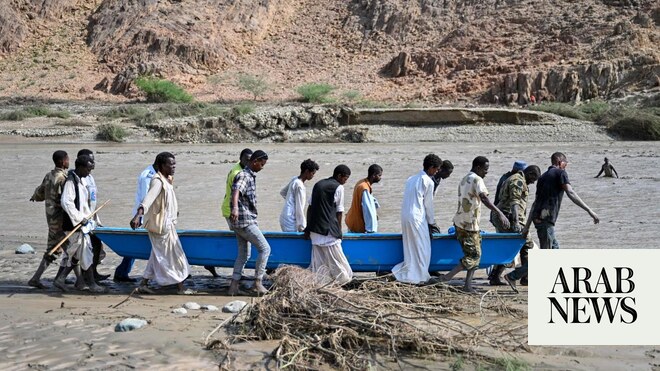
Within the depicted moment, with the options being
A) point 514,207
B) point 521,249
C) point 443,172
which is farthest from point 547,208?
point 443,172

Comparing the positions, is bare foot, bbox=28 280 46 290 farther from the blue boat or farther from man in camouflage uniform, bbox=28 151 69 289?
the blue boat

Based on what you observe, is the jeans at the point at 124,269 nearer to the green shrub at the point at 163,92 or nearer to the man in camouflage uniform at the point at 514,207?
the man in camouflage uniform at the point at 514,207

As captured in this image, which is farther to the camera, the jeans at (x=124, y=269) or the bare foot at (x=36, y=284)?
the jeans at (x=124, y=269)

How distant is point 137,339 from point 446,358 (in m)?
2.22

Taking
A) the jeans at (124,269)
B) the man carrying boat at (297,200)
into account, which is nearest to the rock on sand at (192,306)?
the man carrying boat at (297,200)

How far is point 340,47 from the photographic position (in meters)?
53.0

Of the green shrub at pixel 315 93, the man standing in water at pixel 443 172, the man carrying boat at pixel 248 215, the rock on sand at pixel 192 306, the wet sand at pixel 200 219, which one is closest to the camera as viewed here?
the wet sand at pixel 200 219

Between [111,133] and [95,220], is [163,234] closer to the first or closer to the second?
[95,220]

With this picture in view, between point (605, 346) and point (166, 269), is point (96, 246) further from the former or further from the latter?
point (605, 346)

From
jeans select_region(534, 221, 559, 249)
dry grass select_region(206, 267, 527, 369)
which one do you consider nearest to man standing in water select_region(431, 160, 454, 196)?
jeans select_region(534, 221, 559, 249)

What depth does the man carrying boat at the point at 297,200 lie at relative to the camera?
8.09 m

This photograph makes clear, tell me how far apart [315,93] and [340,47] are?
10420 mm

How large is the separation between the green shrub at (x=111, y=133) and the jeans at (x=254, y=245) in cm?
2579

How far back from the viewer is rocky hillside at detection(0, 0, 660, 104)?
4278cm
